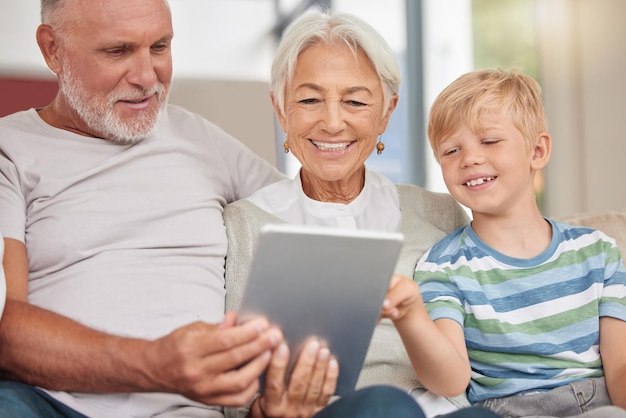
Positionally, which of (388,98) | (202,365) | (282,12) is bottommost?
(202,365)

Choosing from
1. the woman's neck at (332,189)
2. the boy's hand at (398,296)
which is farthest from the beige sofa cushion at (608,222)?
the boy's hand at (398,296)

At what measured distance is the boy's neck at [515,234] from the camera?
1538mm

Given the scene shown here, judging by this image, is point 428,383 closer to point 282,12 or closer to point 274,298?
point 274,298

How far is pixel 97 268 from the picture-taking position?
1.46 m

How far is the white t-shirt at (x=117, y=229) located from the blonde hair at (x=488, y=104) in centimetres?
51

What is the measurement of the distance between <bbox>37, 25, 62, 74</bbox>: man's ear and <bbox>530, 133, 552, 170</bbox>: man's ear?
40.2 inches

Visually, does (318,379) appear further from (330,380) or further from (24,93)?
(24,93)

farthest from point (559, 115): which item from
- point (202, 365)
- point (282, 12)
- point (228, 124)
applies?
point (202, 365)

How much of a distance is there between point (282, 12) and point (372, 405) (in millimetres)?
4755

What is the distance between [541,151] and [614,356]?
16.7 inches

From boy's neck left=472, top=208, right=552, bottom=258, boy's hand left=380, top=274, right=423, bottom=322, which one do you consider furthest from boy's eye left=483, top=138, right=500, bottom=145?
boy's hand left=380, top=274, right=423, bottom=322

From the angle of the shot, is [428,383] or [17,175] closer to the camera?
[428,383]

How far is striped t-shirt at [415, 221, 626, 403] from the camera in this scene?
56.8 inches

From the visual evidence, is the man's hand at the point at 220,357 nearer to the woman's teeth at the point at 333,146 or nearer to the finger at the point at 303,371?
the finger at the point at 303,371
